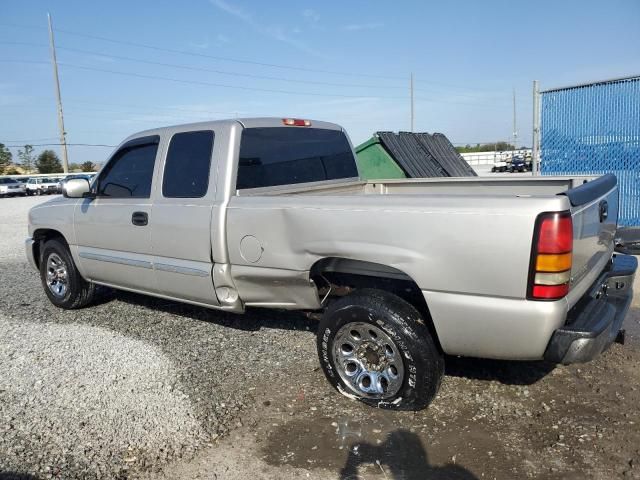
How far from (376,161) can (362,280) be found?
687 cm

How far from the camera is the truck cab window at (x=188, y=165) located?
4.40 m

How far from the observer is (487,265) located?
2965 millimetres

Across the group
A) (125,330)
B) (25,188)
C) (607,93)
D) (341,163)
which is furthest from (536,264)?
(25,188)

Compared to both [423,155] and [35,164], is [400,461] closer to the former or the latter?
[423,155]

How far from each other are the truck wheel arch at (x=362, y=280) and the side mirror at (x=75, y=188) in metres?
2.70

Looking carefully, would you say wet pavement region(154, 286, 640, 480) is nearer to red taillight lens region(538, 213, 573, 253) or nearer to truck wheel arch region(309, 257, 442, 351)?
truck wheel arch region(309, 257, 442, 351)

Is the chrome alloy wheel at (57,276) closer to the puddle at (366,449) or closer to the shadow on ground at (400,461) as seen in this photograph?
the puddle at (366,449)

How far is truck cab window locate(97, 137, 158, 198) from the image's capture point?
16.1 feet

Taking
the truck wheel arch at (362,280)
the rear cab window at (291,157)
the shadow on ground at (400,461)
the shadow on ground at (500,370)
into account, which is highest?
the rear cab window at (291,157)

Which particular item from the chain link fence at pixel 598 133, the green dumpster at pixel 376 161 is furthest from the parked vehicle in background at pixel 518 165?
the green dumpster at pixel 376 161

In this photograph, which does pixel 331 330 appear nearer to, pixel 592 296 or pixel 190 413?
pixel 190 413

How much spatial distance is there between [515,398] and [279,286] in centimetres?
179

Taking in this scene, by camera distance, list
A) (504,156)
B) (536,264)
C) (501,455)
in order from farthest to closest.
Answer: (504,156), (501,455), (536,264)

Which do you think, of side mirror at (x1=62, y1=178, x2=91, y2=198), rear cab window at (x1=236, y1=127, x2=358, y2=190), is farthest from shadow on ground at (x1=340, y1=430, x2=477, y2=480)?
side mirror at (x1=62, y1=178, x2=91, y2=198)
